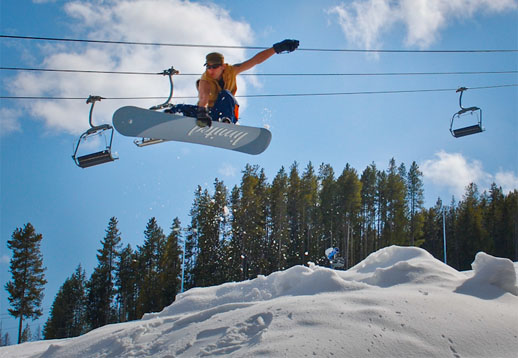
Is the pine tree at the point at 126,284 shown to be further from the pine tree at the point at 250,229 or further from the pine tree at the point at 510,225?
the pine tree at the point at 510,225

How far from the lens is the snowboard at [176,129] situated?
628 cm

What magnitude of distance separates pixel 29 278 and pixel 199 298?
30505mm

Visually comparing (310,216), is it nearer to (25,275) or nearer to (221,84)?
(25,275)

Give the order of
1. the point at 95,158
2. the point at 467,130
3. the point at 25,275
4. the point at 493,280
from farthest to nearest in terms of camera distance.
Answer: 1. the point at 25,275
2. the point at 467,130
3. the point at 95,158
4. the point at 493,280

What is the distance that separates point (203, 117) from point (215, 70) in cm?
72

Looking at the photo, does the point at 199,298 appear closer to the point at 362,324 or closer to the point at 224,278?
the point at 362,324

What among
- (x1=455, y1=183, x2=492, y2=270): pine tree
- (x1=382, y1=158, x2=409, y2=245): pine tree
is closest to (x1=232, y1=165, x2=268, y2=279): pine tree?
(x1=382, y1=158, x2=409, y2=245): pine tree

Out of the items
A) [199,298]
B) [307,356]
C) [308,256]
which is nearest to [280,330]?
[307,356]

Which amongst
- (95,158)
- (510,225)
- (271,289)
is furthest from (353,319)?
(510,225)

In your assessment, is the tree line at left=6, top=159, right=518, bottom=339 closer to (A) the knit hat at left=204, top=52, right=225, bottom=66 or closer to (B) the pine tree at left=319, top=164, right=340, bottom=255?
(B) the pine tree at left=319, top=164, right=340, bottom=255

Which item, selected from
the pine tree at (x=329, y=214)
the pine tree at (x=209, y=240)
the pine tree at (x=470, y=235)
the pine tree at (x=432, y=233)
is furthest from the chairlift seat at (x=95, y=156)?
the pine tree at (x=432, y=233)

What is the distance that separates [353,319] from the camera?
431 cm

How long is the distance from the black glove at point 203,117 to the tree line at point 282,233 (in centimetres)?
2761

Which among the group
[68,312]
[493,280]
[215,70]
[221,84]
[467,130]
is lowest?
[68,312]
